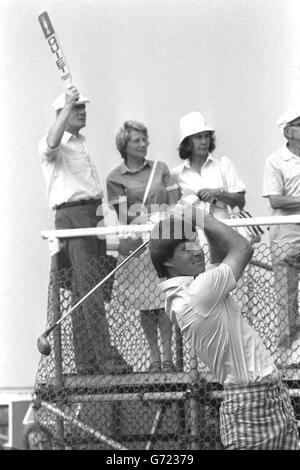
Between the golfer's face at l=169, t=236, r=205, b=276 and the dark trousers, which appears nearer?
the golfer's face at l=169, t=236, r=205, b=276

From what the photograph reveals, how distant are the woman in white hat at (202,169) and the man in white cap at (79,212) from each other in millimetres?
621

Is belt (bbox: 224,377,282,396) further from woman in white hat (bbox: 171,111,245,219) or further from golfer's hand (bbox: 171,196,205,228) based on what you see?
woman in white hat (bbox: 171,111,245,219)

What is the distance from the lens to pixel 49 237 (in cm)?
870

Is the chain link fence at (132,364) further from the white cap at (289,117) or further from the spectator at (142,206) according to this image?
the white cap at (289,117)

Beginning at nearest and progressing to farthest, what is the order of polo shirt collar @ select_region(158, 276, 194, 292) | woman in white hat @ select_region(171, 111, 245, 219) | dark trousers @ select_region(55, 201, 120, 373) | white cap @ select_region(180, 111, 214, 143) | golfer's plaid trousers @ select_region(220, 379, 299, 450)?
golfer's plaid trousers @ select_region(220, 379, 299, 450)
polo shirt collar @ select_region(158, 276, 194, 292)
dark trousers @ select_region(55, 201, 120, 373)
woman in white hat @ select_region(171, 111, 245, 219)
white cap @ select_region(180, 111, 214, 143)

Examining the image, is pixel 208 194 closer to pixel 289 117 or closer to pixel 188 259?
pixel 289 117

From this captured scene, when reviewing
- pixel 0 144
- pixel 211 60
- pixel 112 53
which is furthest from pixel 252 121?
pixel 0 144

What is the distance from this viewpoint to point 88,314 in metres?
8.48

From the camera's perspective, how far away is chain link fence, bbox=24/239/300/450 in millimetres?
8172

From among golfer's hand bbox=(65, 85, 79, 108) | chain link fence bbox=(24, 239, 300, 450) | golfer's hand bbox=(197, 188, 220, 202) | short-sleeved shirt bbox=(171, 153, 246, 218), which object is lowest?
chain link fence bbox=(24, 239, 300, 450)

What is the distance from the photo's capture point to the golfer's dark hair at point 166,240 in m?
6.36

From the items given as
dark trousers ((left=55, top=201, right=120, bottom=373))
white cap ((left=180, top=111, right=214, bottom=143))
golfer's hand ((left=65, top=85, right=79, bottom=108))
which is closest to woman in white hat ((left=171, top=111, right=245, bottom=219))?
white cap ((left=180, top=111, right=214, bottom=143))

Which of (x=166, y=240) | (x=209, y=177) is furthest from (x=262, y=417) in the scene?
(x=209, y=177)

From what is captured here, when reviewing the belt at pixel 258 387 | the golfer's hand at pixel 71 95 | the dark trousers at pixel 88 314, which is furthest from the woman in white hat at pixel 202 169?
the belt at pixel 258 387
